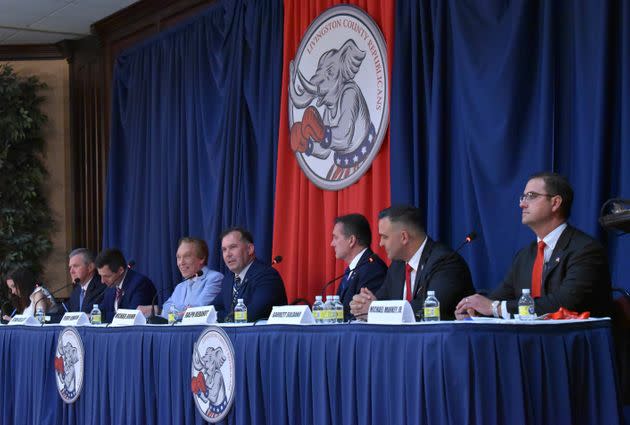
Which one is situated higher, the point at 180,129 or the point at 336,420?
the point at 180,129

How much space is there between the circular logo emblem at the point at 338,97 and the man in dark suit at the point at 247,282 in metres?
0.79

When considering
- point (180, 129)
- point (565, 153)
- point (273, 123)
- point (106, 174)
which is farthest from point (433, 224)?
point (106, 174)

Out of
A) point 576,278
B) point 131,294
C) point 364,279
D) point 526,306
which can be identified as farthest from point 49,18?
point 526,306

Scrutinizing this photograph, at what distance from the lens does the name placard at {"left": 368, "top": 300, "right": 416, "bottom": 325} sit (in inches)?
126

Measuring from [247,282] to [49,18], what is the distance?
A: 419 cm

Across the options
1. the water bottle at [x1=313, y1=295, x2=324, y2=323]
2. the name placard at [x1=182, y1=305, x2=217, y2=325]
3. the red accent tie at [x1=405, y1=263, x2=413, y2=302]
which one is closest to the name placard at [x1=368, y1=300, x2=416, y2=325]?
the water bottle at [x1=313, y1=295, x2=324, y2=323]

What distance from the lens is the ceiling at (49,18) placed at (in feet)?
26.8

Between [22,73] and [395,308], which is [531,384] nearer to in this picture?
[395,308]

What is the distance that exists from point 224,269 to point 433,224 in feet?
7.36

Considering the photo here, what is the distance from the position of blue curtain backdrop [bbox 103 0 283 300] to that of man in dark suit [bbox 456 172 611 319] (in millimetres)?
2910

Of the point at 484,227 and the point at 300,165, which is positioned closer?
the point at 484,227

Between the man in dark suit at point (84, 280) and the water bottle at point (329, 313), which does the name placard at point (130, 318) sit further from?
the man in dark suit at point (84, 280)

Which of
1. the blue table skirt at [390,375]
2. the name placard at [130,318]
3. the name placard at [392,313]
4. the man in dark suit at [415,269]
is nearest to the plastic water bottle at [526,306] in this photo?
the blue table skirt at [390,375]

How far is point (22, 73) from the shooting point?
9523 millimetres
